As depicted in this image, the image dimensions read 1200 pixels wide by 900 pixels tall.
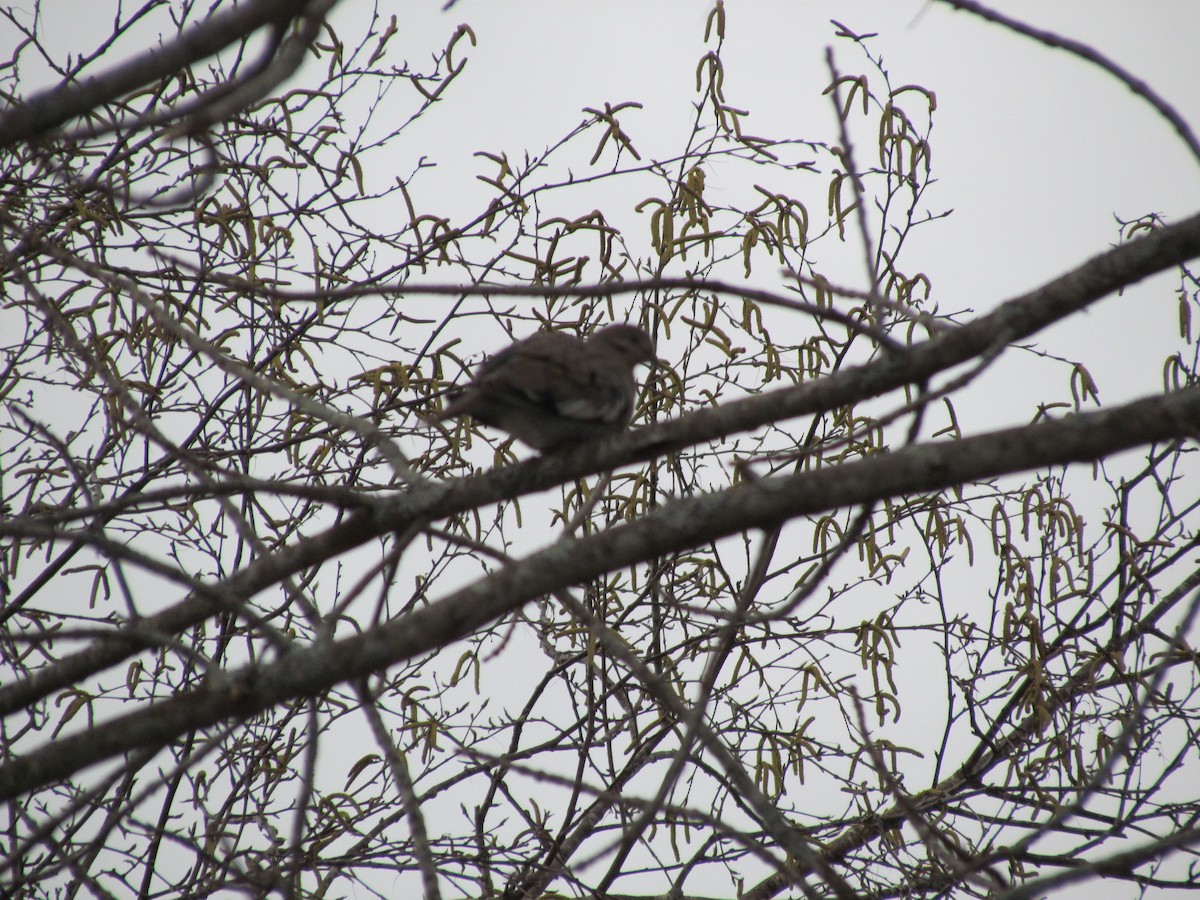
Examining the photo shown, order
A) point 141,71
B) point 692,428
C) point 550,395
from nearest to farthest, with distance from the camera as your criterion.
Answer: point 141,71 < point 692,428 < point 550,395

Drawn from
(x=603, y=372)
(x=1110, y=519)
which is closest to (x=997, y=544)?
(x=1110, y=519)

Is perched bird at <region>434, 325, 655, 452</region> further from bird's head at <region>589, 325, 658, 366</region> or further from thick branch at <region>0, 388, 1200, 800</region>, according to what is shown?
thick branch at <region>0, 388, 1200, 800</region>

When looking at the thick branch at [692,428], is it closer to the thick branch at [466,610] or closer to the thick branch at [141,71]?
the thick branch at [466,610]

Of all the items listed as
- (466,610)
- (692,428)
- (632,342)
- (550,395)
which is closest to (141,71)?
(466,610)

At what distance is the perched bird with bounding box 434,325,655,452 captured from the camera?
298 cm

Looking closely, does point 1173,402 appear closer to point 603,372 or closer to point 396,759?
point 396,759

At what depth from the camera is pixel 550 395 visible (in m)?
2.99

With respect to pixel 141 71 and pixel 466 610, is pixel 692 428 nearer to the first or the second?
pixel 466 610

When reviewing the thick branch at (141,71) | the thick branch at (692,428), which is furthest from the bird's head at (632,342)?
the thick branch at (141,71)

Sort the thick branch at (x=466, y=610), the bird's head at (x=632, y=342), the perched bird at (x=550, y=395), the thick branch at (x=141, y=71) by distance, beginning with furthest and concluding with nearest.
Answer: the bird's head at (x=632, y=342), the perched bird at (x=550, y=395), the thick branch at (x=466, y=610), the thick branch at (x=141, y=71)

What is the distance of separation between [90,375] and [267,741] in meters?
1.45

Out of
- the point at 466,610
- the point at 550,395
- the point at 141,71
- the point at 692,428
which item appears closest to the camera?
the point at 141,71

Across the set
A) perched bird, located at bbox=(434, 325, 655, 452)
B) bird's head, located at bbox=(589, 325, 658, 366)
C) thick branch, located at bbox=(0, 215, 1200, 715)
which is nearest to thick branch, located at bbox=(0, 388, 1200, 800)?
thick branch, located at bbox=(0, 215, 1200, 715)

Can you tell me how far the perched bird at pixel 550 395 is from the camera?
9.79 feet
